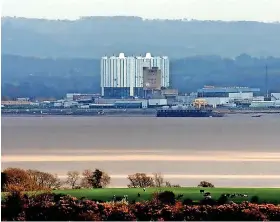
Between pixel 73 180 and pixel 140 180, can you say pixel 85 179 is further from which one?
pixel 140 180

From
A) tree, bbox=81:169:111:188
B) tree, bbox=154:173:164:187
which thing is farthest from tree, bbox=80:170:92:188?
tree, bbox=154:173:164:187


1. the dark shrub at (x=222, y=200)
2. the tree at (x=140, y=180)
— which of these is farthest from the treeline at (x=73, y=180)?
the dark shrub at (x=222, y=200)

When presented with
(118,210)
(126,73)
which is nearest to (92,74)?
(126,73)

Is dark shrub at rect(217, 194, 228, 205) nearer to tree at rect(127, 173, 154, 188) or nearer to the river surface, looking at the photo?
the river surface

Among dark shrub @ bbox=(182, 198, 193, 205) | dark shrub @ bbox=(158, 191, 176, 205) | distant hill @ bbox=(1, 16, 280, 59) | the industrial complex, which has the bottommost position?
dark shrub @ bbox=(182, 198, 193, 205)

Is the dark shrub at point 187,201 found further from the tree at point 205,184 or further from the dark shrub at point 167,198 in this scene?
the tree at point 205,184

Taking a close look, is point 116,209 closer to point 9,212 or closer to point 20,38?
point 9,212

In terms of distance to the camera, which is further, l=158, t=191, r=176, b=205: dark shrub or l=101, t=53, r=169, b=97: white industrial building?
l=101, t=53, r=169, b=97: white industrial building
